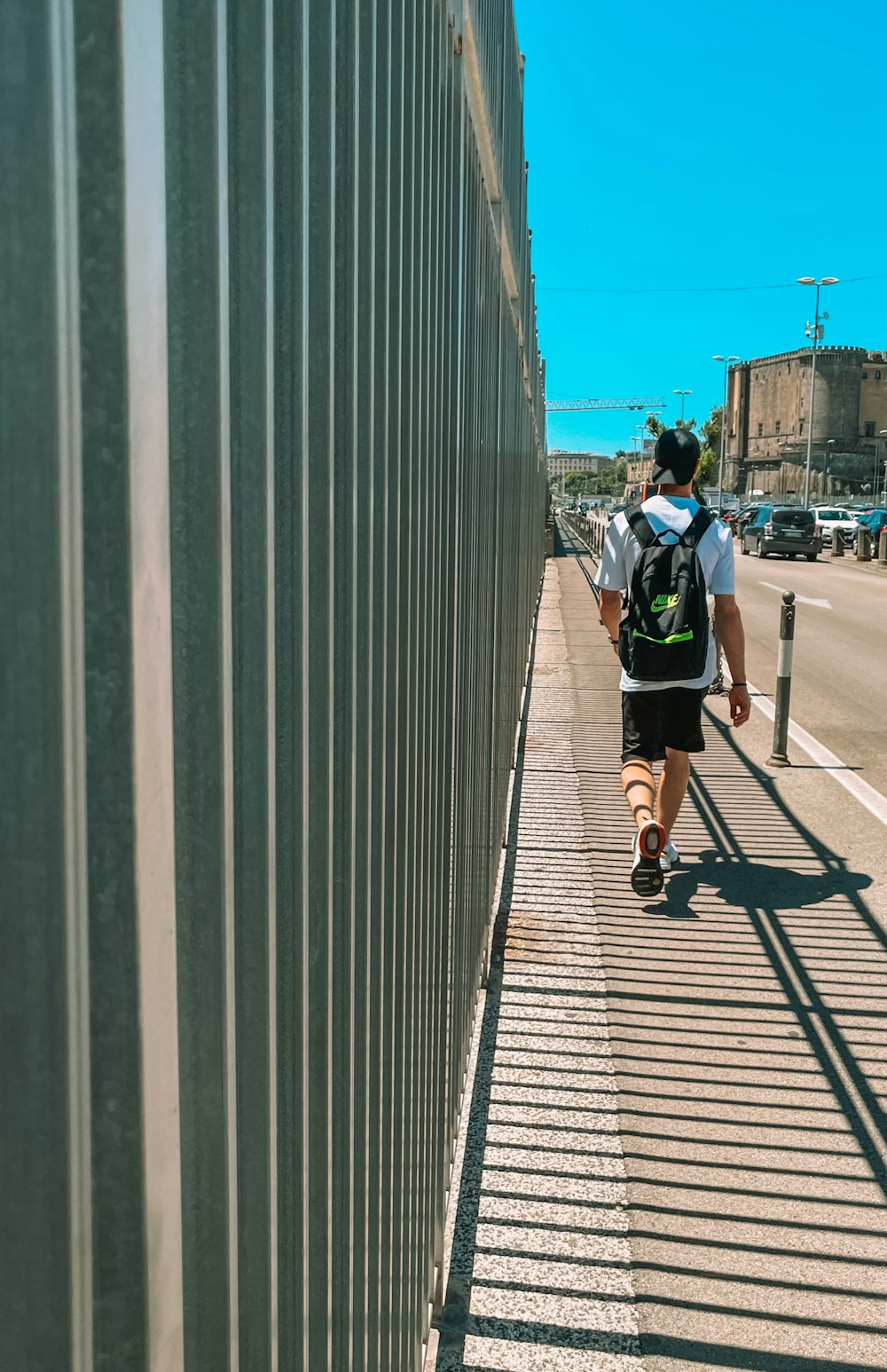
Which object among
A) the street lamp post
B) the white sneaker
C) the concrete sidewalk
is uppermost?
the street lamp post

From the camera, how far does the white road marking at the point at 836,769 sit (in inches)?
348

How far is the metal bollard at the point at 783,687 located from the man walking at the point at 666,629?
3.52 m

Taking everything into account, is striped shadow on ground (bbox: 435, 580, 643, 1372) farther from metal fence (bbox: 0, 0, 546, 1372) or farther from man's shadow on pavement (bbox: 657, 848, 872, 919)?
metal fence (bbox: 0, 0, 546, 1372)

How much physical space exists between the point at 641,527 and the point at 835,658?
12.0 metres

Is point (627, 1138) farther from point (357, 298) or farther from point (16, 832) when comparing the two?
point (16, 832)

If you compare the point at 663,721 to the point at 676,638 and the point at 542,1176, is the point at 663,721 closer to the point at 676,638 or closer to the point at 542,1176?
the point at 676,638

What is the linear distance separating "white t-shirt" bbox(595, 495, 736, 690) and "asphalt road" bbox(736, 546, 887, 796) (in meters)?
3.79

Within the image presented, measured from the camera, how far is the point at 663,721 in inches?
248

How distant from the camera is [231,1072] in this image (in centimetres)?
104

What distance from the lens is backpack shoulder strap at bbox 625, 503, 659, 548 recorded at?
6.10 meters

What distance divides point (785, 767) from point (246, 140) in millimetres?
9501

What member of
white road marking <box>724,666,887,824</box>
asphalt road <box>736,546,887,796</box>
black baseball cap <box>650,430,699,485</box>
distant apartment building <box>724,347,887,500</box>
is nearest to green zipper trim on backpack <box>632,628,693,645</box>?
black baseball cap <box>650,430,699,485</box>

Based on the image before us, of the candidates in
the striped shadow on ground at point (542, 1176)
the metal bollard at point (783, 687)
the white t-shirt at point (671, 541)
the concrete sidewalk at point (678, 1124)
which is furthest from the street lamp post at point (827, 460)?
the striped shadow on ground at point (542, 1176)

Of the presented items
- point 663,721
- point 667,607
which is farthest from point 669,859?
point 667,607
